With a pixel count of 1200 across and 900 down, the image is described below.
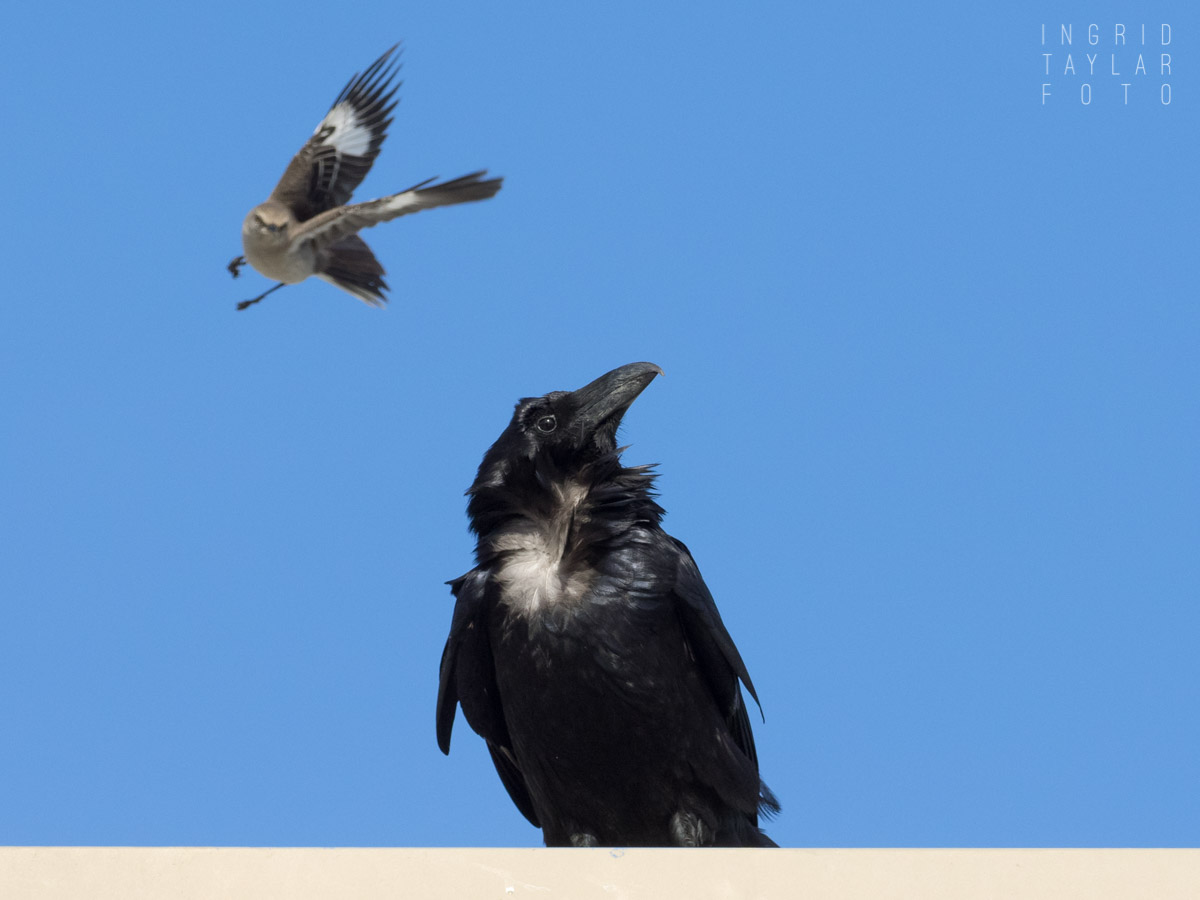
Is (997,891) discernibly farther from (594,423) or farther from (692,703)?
(594,423)

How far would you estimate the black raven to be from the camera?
480 cm

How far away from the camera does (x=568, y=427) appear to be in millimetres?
5234

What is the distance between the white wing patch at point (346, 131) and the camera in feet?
18.0

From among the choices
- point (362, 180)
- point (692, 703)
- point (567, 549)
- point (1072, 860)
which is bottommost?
point (1072, 860)

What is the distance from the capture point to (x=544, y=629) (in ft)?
15.8

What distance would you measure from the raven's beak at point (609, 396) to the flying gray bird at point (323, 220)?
2.91 ft

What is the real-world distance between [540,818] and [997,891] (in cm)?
251

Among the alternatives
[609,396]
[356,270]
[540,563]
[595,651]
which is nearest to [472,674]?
[540,563]

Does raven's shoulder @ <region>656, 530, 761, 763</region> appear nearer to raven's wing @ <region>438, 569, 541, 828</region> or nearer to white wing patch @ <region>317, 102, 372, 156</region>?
raven's wing @ <region>438, 569, 541, 828</region>

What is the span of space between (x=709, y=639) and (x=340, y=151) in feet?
8.17

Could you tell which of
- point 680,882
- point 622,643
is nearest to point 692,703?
point 622,643

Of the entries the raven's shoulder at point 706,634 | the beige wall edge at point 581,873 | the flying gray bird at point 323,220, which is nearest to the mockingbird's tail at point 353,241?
the flying gray bird at point 323,220

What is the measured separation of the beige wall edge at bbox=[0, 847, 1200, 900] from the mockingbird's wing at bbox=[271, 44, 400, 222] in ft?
8.73

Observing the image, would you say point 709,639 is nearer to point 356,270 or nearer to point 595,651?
point 595,651
